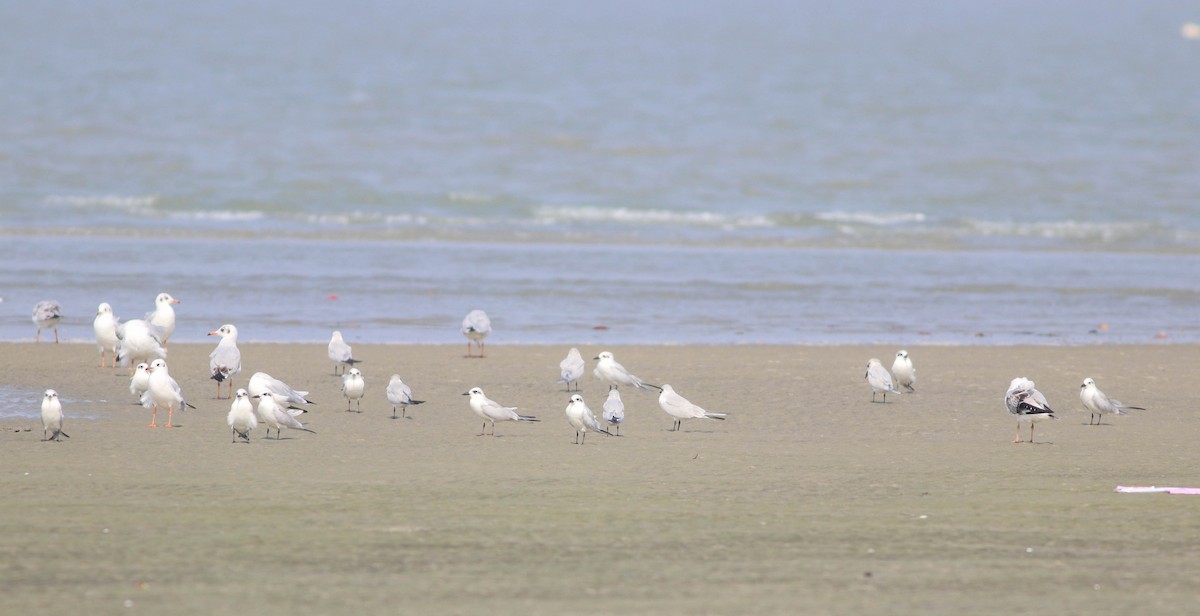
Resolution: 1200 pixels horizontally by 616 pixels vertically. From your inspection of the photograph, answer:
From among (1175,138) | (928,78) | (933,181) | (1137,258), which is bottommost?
(1137,258)

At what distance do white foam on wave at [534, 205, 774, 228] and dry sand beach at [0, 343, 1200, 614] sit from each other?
763 inches

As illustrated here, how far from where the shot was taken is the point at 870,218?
1303 inches

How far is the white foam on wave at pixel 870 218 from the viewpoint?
32.4m

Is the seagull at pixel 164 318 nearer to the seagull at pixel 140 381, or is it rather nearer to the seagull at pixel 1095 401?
the seagull at pixel 140 381

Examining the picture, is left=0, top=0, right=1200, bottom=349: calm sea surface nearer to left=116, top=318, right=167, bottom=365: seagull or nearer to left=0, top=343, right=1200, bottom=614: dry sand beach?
left=116, top=318, right=167, bottom=365: seagull

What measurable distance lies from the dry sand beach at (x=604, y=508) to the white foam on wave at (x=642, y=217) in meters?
19.4

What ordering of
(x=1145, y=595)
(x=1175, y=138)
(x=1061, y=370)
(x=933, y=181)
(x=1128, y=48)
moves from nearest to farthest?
(x=1145, y=595) < (x=1061, y=370) < (x=933, y=181) < (x=1175, y=138) < (x=1128, y=48)

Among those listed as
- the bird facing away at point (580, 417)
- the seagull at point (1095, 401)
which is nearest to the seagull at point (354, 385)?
the bird facing away at point (580, 417)

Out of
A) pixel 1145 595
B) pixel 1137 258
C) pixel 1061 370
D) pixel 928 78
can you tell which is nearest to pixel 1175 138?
pixel 928 78

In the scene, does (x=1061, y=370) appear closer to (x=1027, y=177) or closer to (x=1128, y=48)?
(x=1027, y=177)

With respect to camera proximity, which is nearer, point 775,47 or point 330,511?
point 330,511

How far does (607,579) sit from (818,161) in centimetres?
3697

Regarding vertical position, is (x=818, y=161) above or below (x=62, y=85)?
below

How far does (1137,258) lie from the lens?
25625 mm
